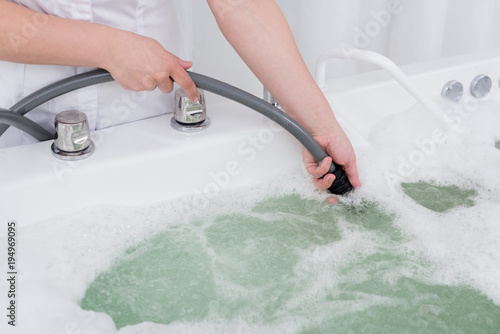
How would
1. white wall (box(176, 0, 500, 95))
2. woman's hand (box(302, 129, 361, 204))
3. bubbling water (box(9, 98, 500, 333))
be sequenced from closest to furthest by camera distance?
bubbling water (box(9, 98, 500, 333))
woman's hand (box(302, 129, 361, 204))
white wall (box(176, 0, 500, 95))

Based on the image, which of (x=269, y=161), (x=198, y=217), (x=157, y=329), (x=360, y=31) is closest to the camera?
(x=157, y=329)

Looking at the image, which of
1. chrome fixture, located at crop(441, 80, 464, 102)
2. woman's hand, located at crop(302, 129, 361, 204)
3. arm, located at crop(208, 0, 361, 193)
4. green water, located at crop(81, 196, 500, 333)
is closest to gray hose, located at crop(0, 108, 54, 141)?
green water, located at crop(81, 196, 500, 333)

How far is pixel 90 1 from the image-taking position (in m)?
0.99

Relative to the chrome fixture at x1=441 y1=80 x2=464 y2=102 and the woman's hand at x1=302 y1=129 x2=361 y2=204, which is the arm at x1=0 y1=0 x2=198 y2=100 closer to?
the woman's hand at x1=302 y1=129 x2=361 y2=204

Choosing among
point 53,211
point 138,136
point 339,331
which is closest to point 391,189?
point 339,331

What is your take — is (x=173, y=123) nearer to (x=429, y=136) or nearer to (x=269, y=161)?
(x=269, y=161)

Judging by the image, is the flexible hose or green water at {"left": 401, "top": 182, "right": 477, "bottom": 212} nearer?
the flexible hose

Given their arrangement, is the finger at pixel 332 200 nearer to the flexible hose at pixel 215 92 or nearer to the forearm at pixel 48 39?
the flexible hose at pixel 215 92

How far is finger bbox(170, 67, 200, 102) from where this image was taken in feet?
3.24

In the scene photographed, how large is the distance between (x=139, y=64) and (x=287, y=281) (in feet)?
1.43

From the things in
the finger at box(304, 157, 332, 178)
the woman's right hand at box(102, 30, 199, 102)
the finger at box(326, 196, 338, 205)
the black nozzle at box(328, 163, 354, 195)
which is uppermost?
the woman's right hand at box(102, 30, 199, 102)

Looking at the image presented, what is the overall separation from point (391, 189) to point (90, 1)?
68cm

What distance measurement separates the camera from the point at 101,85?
1.06 m

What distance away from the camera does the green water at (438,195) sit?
117 centimetres
